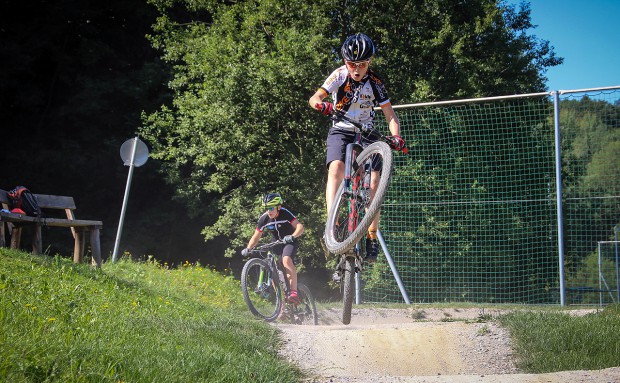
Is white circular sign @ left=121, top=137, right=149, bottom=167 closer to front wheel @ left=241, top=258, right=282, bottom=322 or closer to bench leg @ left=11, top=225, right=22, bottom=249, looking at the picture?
bench leg @ left=11, top=225, right=22, bottom=249

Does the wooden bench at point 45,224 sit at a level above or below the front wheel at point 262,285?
above

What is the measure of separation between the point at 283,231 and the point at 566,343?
18.3 ft

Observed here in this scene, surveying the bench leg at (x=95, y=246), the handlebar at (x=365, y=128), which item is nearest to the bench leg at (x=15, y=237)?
the bench leg at (x=95, y=246)

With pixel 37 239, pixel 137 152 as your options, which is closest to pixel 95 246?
pixel 37 239

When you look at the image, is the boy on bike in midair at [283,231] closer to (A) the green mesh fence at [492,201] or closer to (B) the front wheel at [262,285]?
(B) the front wheel at [262,285]

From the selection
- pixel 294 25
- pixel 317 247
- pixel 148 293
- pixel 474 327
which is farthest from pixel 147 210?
pixel 474 327

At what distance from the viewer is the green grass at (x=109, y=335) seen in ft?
14.6

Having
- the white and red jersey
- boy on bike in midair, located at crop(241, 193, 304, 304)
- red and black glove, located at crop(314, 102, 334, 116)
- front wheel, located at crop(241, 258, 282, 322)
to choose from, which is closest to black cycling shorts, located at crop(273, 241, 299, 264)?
boy on bike in midair, located at crop(241, 193, 304, 304)

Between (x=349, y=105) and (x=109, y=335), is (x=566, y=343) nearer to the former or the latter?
(x=349, y=105)

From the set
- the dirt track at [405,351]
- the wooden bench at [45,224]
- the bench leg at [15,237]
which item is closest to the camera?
the dirt track at [405,351]

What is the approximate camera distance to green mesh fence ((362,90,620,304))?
1412cm

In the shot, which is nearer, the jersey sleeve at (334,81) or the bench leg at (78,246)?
the jersey sleeve at (334,81)

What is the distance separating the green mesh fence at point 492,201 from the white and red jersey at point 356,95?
6.72 metres

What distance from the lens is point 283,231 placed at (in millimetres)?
12031
